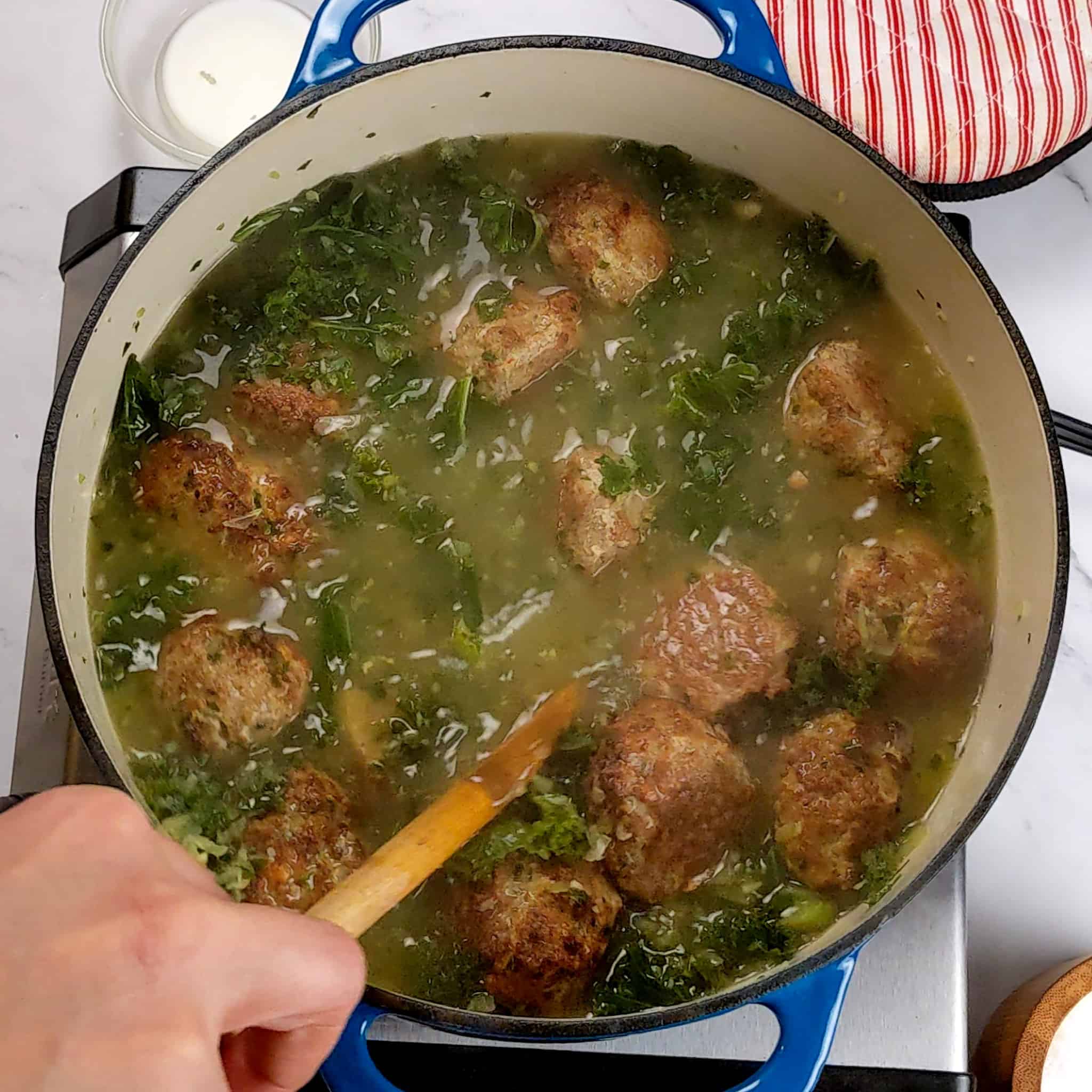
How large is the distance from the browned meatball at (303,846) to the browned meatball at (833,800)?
2.11 feet

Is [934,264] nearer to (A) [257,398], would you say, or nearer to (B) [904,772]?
(B) [904,772]

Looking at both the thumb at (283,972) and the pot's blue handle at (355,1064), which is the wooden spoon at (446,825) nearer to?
the pot's blue handle at (355,1064)

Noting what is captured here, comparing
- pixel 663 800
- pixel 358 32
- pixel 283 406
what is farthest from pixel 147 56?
pixel 663 800

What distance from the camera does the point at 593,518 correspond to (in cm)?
187

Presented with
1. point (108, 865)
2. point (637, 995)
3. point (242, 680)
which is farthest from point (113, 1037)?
point (637, 995)

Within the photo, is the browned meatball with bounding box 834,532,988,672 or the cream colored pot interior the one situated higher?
the cream colored pot interior

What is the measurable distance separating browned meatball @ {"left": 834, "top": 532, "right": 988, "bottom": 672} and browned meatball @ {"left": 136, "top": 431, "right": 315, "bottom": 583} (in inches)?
33.5

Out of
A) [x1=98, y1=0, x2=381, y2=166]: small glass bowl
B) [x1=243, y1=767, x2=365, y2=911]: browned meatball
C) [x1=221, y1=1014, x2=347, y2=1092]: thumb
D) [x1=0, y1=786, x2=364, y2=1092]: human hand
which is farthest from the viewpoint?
[x1=98, y1=0, x2=381, y2=166]: small glass bowl

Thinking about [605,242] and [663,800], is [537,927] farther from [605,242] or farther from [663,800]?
[605,242]

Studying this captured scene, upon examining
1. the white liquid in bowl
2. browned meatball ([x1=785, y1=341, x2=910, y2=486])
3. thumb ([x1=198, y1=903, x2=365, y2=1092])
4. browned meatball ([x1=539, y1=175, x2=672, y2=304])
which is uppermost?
the white liquid in bowl

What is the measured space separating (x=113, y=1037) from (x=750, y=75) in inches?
59.7

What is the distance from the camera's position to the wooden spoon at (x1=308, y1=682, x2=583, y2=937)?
1.55 m

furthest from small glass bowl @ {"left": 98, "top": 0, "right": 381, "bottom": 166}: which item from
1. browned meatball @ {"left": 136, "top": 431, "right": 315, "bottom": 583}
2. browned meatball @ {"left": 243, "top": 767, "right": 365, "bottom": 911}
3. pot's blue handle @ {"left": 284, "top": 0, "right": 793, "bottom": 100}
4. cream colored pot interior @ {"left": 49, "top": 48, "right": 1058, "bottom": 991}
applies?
browned meatball @ {"left": 243, "top": 767, "right": 365, "bottom": 911}

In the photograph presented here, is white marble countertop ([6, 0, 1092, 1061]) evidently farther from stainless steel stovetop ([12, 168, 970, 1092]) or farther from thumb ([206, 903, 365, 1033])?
thumb ([206, 903, 365, 1033])
